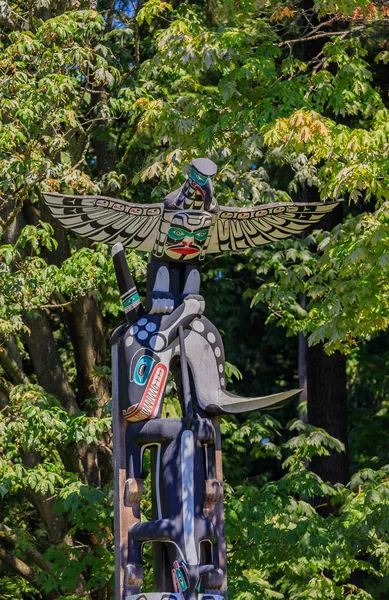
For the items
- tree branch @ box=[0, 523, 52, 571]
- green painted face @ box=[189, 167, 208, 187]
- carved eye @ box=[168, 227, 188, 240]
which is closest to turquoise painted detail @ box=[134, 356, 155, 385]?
carved eye @ box=[168, 227, 188, 240]

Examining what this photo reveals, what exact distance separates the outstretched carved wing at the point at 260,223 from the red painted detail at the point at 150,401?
4.90 ft

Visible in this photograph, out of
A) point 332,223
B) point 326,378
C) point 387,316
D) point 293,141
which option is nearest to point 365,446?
point 326,378

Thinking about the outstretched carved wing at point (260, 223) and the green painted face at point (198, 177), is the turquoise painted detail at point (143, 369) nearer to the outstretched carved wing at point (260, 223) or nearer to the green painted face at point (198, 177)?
the outstretched carved wing at point (260, 223)

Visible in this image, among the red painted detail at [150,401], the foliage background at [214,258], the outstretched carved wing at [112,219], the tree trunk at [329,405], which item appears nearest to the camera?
the red painted detail at [150,401]

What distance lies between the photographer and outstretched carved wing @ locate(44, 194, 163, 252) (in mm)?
9922

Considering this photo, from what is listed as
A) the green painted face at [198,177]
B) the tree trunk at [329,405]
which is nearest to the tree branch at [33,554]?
the tree trunk at [329,405]

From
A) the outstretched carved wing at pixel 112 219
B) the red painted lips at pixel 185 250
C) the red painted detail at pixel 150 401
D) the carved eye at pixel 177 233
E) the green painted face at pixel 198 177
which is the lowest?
the red painted detail at pixel 150 401

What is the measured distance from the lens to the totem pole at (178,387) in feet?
30.0

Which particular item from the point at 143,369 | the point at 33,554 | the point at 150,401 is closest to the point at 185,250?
the point at 143,369

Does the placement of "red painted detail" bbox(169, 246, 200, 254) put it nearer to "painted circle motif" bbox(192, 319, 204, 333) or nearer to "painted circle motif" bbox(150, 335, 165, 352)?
"painted circle motif" bbox(192, 319, 204, 333)

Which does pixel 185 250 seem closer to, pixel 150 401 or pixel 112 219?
pixel 112 219

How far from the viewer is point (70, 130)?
1386 centimetres

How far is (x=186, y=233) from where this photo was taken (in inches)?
387

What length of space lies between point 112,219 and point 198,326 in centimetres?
122
